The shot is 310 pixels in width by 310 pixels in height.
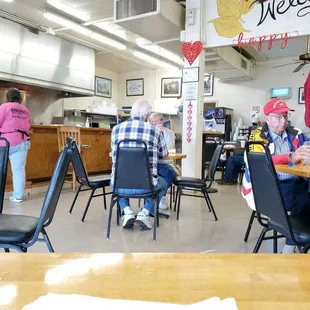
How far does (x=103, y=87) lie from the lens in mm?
10680

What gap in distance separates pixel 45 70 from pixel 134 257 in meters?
7.36

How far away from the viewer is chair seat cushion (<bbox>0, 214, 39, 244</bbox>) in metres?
1.56

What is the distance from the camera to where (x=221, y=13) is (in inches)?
195

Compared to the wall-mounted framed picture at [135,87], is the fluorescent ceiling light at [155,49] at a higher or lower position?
higher

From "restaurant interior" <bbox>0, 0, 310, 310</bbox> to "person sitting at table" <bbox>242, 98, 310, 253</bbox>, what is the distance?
0.16 m

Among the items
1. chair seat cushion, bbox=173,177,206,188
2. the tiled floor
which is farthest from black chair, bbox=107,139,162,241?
chair seat cushion, bbox=173,177,206,188

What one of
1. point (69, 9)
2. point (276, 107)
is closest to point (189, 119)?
point (276, 107)

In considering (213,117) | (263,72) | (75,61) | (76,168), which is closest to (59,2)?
(75,61)

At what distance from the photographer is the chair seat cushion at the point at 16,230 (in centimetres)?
156

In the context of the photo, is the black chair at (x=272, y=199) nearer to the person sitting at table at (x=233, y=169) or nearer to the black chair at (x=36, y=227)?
the black chair at (x=36, y=227)

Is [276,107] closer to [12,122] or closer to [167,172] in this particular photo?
[167,172]

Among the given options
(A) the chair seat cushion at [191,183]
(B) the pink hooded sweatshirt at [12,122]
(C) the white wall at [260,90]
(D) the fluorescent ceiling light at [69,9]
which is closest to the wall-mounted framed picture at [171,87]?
(C) the white wall at [260,90]

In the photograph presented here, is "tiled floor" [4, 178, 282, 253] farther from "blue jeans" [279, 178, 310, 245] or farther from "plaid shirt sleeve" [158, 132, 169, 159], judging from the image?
"plaid shirt sleeve" [158, 132, 169, 159]

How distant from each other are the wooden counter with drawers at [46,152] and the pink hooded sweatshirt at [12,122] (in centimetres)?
67
